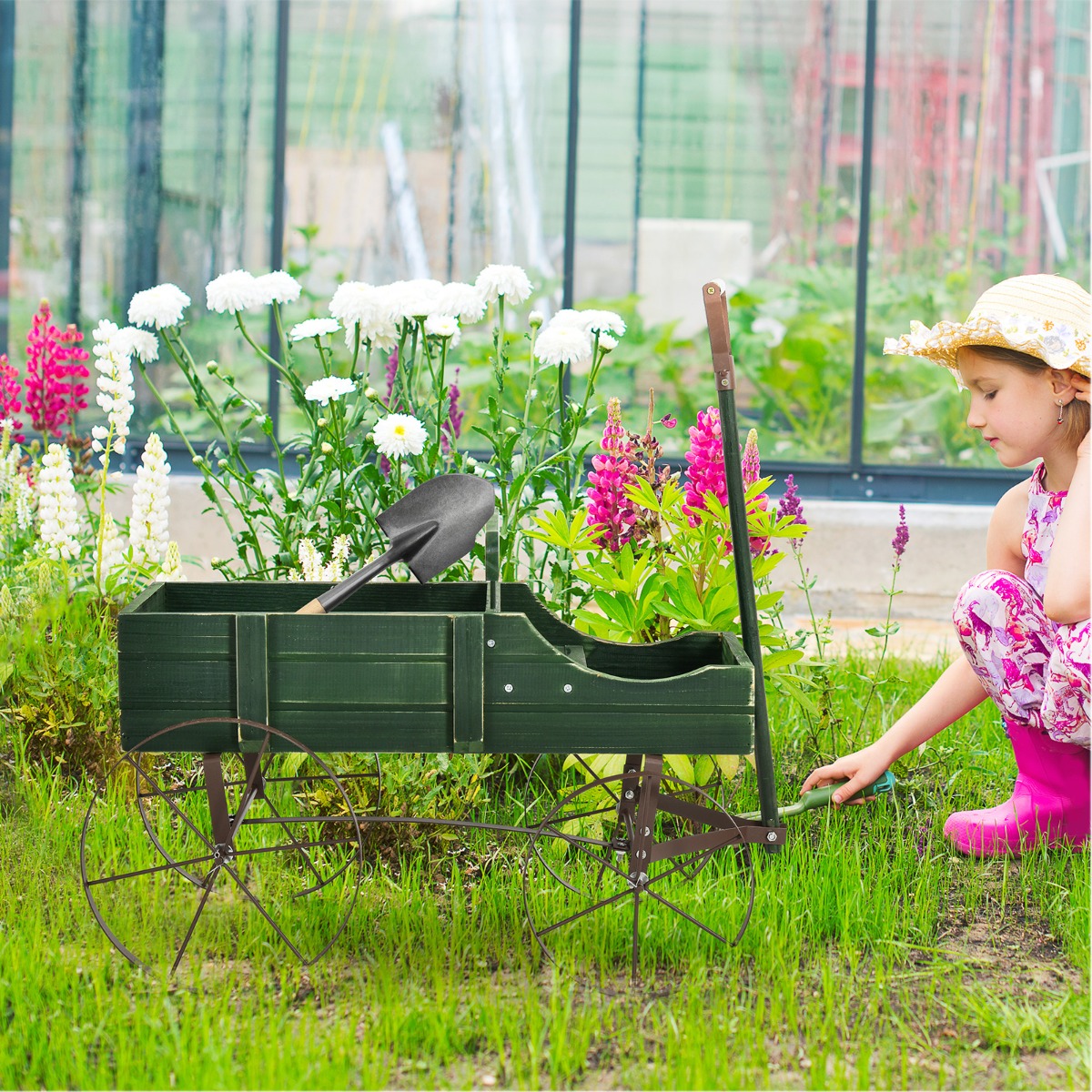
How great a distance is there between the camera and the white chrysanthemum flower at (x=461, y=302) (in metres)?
2.80

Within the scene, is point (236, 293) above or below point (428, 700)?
above

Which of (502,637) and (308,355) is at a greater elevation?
(308,355)

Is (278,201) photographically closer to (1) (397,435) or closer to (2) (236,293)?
(2) (236,293)

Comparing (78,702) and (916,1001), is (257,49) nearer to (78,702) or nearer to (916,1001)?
(78,702)

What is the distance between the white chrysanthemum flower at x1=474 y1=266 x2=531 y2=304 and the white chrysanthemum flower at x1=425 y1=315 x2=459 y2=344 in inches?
4.5

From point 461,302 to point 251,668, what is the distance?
3.71ft

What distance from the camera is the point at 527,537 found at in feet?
9.63

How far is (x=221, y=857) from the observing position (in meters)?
2.03

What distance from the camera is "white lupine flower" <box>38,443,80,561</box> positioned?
3.00 metres

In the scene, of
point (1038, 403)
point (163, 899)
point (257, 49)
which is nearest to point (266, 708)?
point (163, 899)

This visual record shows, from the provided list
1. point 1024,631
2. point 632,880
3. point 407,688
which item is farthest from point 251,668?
point 1024,631

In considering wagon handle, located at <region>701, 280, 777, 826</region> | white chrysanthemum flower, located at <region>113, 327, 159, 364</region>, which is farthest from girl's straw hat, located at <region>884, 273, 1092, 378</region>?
white chrysanthemum flower, located at <region>113, 327, 159, 364</region>

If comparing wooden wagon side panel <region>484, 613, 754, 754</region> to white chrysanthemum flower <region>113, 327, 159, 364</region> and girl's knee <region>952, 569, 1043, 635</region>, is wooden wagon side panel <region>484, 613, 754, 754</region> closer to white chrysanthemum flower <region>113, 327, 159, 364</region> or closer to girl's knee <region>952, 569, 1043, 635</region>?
girl's knee <region>952, 569, 1043, 635</region>

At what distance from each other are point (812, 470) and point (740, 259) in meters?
0.97
